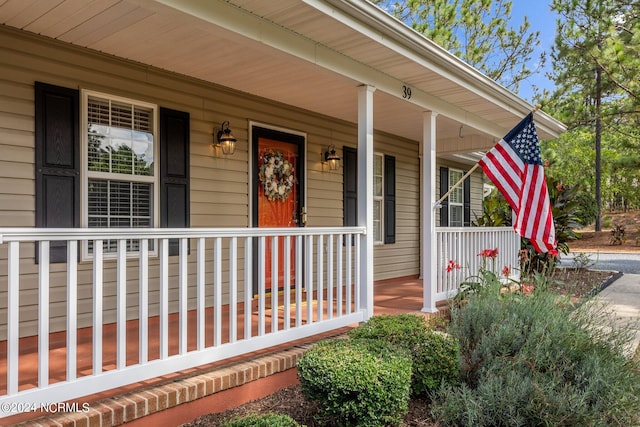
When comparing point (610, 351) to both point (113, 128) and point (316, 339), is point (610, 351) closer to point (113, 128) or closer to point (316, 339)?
point (316, 339)

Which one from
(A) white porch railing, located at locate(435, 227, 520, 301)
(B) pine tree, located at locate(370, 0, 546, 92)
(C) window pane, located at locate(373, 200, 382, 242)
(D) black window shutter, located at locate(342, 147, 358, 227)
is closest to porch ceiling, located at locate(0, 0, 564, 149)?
(D) black window shutter, located at locate(342, 147, 358, 227)

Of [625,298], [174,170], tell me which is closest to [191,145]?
[174,170]

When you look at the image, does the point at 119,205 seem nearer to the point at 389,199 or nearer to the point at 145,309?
the point at 145,309

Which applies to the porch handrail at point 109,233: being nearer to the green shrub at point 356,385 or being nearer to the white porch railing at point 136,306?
the white porch railing at point 136,306

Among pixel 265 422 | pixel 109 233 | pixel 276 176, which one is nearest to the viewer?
pixel 265 422

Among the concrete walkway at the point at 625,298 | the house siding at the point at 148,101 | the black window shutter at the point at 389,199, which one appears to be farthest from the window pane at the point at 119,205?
the concrete walkway at the point at 625,298

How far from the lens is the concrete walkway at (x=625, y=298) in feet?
18.3

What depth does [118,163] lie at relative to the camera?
4023 mm

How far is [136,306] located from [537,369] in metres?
3.35

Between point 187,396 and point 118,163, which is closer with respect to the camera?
point 187,396

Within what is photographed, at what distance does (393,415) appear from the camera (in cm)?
256

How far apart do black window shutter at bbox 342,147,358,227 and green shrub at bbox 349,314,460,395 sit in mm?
3411

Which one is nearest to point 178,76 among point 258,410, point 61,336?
point 61,336

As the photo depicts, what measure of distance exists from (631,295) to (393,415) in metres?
6.39
